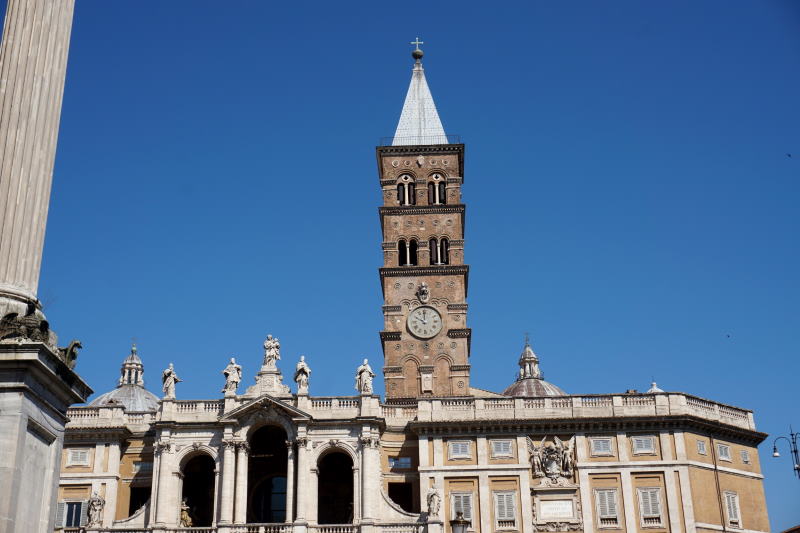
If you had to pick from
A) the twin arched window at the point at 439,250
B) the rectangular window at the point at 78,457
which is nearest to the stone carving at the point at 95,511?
the rectangular window at the point at 78,457

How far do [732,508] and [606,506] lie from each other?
7628mm

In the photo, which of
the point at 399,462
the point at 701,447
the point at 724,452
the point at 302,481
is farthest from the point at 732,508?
the point at 302,481

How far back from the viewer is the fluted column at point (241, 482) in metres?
54.5

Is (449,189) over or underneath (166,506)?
over

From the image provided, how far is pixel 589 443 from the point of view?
57656 mm

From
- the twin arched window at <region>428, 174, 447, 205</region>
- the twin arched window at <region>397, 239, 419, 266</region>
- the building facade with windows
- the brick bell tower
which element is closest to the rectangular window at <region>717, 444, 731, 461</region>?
the building facade with windows

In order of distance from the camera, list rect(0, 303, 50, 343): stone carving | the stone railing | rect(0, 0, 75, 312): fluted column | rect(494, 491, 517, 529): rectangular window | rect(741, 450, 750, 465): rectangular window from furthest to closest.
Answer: rect(741, 450, 750, 465): rectangular window
the stone railing
rect(494, 491, 517, 529): rectangular window
rect(0, 0, 75, 312): fluted column
rect(0, 303, 50, 343): stone carving

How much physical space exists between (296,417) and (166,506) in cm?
850

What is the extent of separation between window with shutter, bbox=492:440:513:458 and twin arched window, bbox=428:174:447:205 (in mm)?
22467

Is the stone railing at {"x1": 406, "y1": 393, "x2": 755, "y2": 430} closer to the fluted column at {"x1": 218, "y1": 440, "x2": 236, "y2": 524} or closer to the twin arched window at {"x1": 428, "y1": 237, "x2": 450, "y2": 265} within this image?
the fluted column at {"x1": 218, "y1": 440, "x2": 236, "y2": 524}

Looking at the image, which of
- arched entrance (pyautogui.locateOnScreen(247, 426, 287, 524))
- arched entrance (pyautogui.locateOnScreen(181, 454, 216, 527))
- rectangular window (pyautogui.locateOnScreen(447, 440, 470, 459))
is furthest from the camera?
arched entrance (pyautogui.locateOnScreen(181, 454, 216, 527))

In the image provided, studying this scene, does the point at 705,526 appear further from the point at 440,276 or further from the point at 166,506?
the point at 166,506

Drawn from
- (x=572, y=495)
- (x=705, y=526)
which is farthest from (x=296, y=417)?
(x=705, y=526)

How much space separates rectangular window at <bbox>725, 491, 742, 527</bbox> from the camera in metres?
57.2
